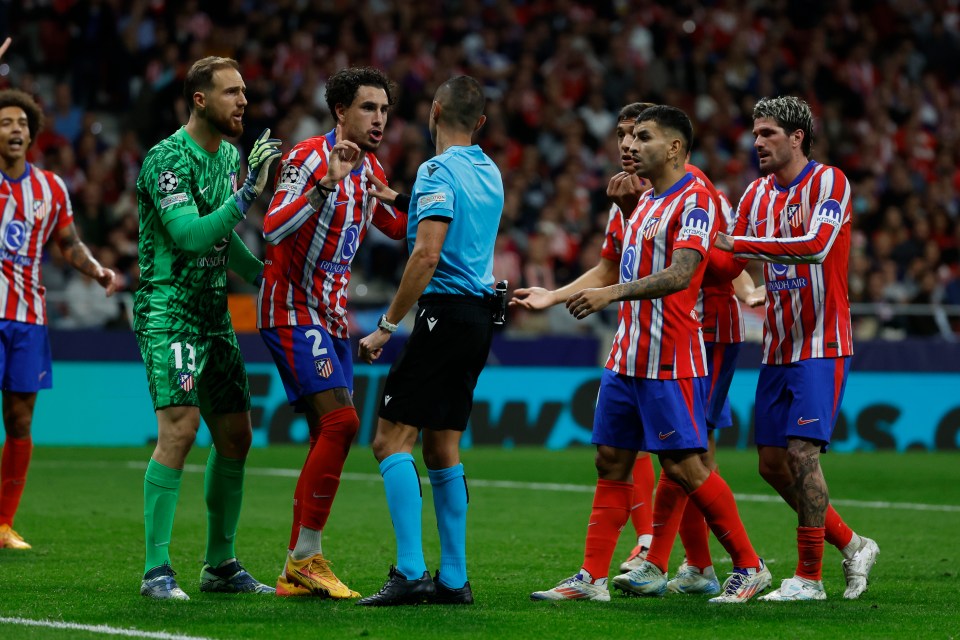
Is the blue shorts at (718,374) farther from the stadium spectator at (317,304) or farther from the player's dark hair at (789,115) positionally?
the stadium spectator at (317,304)

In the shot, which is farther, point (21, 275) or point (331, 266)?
point (21, 275)

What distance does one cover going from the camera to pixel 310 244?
6.95 meters

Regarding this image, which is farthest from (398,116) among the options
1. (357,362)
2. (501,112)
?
(357,362)

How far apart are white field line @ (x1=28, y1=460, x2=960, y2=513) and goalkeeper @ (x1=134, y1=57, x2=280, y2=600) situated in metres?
5.83

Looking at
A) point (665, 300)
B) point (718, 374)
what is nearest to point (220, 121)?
point (665, 300)

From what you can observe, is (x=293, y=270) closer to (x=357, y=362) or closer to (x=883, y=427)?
(x=357, y=362)

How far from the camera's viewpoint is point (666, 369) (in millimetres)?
6711

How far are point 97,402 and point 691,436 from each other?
10.8 metres

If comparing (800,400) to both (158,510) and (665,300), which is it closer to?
(665,300)

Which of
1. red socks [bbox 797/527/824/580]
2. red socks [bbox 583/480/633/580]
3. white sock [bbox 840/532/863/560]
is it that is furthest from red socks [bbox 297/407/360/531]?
white sock [bbox 840/532/863/560]

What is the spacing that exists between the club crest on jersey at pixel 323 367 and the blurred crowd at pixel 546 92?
985cm

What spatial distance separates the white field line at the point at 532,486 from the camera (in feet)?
38.4

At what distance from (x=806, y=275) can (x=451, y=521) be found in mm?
2291

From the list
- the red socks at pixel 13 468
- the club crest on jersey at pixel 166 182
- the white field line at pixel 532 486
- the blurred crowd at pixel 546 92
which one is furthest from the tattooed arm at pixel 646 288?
the blurred crowd at pixel 546 92
